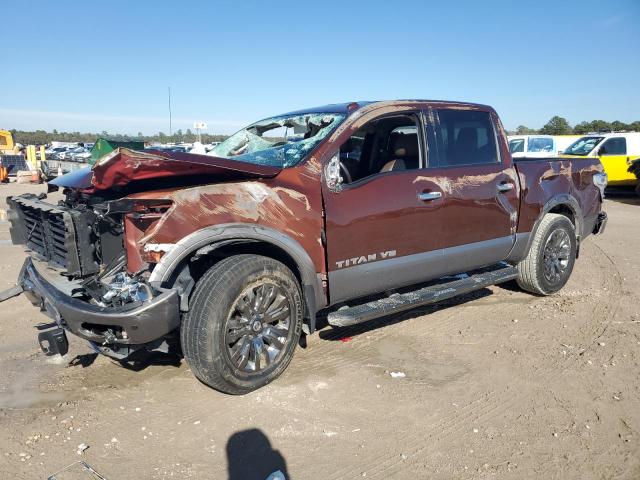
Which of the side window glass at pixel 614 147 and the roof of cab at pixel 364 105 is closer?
the roof of cab at pixel 364 105

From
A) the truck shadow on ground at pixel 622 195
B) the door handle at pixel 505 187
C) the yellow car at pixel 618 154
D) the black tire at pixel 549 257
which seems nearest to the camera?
the door handle at pixel 505 187

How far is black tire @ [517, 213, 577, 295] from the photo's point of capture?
5.29 metres

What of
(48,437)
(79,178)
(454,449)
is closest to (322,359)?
(454,449)

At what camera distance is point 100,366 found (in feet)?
12.9

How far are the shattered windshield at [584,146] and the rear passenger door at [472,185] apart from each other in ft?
41.4

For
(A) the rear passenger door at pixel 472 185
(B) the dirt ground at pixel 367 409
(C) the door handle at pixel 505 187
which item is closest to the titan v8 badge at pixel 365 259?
(A) the rear passenger door at pixel 472 185

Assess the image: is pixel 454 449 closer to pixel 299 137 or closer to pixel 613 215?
pixel 299 137

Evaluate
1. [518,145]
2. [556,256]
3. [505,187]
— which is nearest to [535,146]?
[518,145]

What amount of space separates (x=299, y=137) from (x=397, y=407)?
2356 millimetres

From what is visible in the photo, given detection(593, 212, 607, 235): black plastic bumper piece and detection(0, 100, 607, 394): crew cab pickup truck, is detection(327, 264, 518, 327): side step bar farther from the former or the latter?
detection(593, 212, 607, 235): black plastic bumper piece

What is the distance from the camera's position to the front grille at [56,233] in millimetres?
3254

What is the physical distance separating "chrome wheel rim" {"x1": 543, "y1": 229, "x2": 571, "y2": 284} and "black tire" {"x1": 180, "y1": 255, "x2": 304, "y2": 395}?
3175 mm

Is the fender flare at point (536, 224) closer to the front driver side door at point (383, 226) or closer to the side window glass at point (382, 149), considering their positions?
the front driver side door at point (383, 226)

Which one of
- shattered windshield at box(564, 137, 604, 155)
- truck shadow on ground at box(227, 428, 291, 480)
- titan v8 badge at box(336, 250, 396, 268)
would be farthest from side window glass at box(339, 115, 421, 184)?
shattered windshield at box(564, 137, 604, 155)
